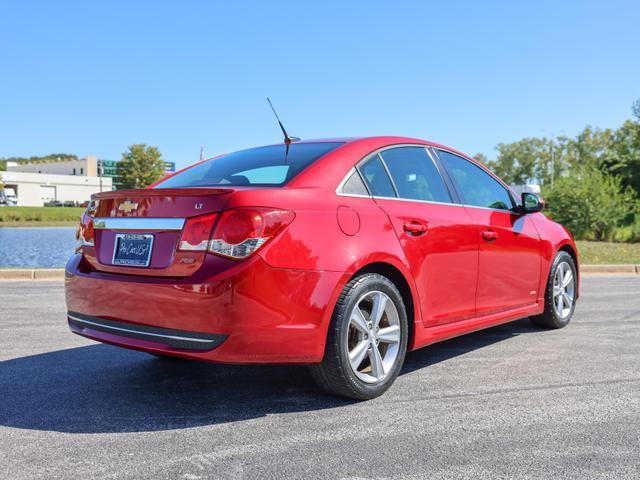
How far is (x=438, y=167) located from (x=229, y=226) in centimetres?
200

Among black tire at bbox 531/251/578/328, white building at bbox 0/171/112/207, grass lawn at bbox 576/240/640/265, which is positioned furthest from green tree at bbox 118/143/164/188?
black tire at bbox 531/251/578/328

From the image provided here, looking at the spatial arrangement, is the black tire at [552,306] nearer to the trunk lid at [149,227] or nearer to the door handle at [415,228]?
the door handle at [415,228]

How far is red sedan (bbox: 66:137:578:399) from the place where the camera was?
10.0 ft

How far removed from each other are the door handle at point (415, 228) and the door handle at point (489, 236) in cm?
75

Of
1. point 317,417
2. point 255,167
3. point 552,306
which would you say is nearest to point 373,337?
point 317,417

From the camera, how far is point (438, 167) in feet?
14.7

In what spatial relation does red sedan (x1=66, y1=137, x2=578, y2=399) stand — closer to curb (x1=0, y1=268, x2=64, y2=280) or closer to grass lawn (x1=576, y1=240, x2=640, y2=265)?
curb (x1=0, y1=268, x2=64, y2=280)

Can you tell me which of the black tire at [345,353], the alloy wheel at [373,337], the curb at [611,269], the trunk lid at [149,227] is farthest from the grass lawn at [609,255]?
the trunk lid at [149,227]

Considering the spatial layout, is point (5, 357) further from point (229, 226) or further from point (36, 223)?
point (36, 223)

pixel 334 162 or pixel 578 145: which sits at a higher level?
pixel 578 145

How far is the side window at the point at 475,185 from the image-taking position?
15.1 ft

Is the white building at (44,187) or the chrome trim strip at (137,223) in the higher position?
the chrome trim strip at (137,223)

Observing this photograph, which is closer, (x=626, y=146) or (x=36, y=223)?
(x=36, y=223)

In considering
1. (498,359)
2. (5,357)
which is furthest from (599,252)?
(5,357)
